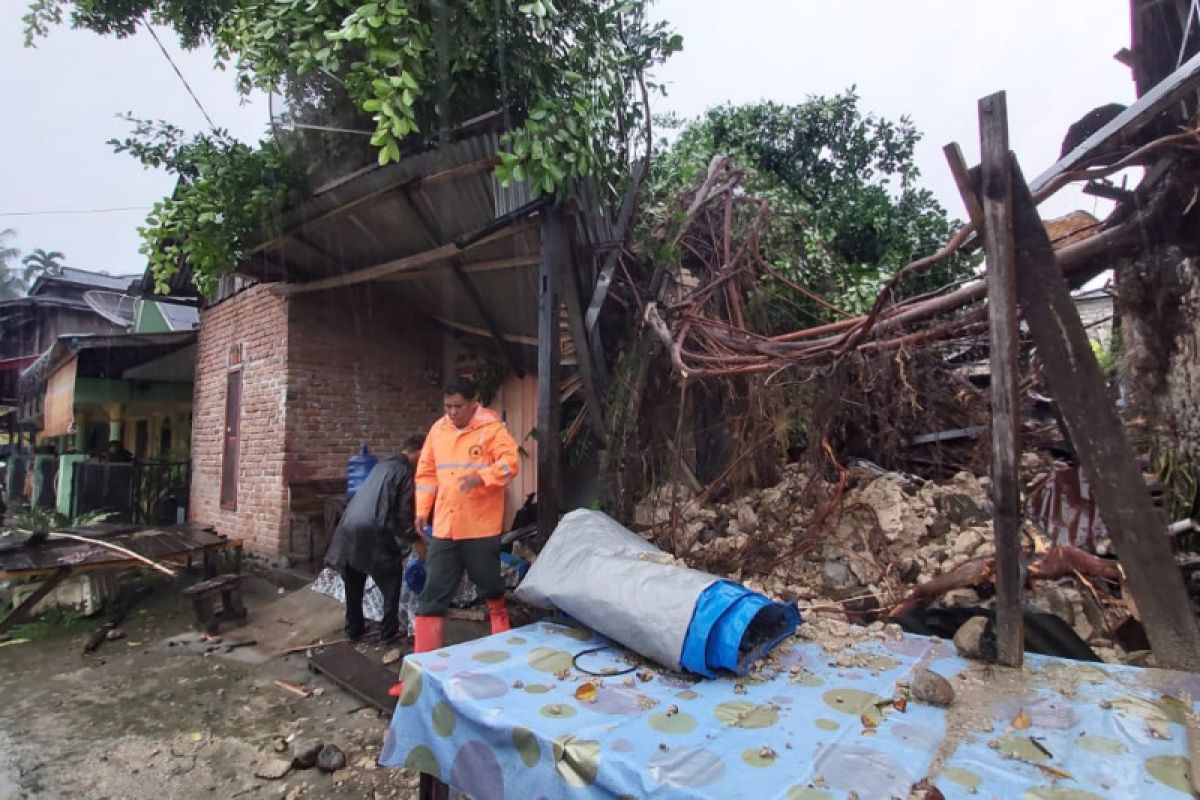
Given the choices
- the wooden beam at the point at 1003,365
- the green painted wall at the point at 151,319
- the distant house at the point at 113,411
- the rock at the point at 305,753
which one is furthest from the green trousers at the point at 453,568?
the green painted wall at the point at 151,319

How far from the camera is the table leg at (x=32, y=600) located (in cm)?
534

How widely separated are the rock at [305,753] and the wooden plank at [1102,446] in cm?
389

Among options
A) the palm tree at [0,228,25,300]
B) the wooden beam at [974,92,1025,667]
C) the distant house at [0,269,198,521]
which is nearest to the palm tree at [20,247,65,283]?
the palm tree at [0,228,25,300]

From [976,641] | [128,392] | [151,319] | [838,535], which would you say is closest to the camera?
[976,641]

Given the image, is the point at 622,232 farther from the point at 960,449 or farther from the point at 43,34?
the point at 43,34

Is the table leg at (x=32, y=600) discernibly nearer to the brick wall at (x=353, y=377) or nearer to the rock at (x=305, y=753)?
the brick wall at (x=353, y=377)

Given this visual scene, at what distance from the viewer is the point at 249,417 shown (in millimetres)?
7758

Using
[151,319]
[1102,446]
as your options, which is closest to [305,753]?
[1102,446]

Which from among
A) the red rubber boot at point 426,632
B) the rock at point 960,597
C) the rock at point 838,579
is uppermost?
the rock at point 960,597

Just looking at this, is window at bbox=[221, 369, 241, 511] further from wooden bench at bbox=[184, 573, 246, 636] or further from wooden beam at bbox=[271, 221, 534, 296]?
wooden bench at bbox=[184, 573, 246, 636]

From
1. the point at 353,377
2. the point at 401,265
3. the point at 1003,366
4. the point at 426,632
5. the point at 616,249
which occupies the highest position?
the point at 401,265

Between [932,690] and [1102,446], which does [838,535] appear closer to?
[1102,446]

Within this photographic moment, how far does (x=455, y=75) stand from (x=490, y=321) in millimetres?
2628

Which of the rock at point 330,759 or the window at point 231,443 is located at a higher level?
the window at point 231,443
